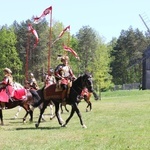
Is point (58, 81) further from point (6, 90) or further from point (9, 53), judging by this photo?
point (9, 53)

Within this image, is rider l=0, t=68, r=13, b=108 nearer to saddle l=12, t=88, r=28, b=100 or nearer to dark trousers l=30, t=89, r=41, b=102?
saddle l=12, t=88, r=28, b=100

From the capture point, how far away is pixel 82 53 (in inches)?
4122

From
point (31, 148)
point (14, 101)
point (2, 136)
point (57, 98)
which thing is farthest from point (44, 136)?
Answer: point (14, 101)

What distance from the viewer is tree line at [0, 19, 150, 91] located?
89.2m

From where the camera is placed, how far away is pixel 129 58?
107 m

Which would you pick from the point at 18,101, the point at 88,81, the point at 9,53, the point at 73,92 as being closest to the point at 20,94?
the point at 18,101

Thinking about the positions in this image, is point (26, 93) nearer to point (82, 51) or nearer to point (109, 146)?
point (109, 146)

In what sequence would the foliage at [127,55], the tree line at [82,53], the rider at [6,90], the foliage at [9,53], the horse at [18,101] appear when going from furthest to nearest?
the foliage at [127,55], the foliage at [9,53], the tree line at [82,53], the horse at [18,101], the rider at [6,90]

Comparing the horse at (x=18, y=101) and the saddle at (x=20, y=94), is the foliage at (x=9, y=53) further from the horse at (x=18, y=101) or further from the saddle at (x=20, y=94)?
the saddle at (x=20, y=94)

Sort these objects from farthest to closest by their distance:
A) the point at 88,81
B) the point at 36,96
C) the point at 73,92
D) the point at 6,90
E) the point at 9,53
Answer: the point at 9,53
the point at 36,96
the point at 6,90
the point at 73,92
the point at 88,81

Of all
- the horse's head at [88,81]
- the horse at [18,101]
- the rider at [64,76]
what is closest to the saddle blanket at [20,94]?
the horse at [18,101]

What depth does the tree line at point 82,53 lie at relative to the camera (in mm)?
89250

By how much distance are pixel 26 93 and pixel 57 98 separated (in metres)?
2.43

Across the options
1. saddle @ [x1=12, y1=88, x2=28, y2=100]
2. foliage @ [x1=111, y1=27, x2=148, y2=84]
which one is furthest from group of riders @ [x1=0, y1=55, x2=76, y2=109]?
foliage @ [x1=111, y1=27, x2=148, y2=84]
